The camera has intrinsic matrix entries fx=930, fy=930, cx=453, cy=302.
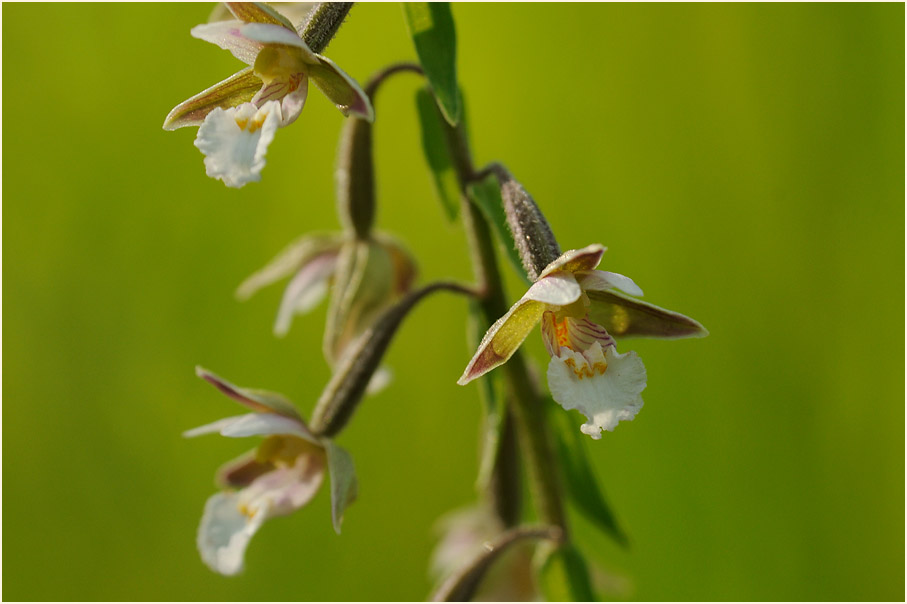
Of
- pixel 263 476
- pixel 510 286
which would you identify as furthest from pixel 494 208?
pixel 510 286

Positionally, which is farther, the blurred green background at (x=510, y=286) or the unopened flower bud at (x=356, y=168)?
the blurred green background at (x=510, y=286)

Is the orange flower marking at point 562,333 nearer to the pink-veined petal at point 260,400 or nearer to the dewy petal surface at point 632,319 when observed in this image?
the dewy petal surface at point 632,319

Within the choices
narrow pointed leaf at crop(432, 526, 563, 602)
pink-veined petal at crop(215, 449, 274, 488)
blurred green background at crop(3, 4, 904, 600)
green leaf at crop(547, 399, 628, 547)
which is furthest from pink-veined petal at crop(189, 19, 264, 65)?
blurred green background at crop(3, 4, 904, 600)

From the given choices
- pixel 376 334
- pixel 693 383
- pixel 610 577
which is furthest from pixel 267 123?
pixel 693 383

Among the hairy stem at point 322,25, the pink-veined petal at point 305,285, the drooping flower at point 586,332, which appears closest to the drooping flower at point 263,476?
the pink-veined petal at point 305,285

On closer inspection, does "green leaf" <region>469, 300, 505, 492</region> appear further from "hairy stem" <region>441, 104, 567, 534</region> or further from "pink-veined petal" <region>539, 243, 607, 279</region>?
"pink-veined petal" <region>539, 243, 607, 279</region>

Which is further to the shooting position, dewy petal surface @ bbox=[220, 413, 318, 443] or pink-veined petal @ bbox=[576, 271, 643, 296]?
dewy petal surface @ bbox=[220, 413, 318, 443]

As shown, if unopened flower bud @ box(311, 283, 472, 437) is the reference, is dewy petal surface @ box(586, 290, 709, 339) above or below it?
above

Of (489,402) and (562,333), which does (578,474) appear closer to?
(489,402)
